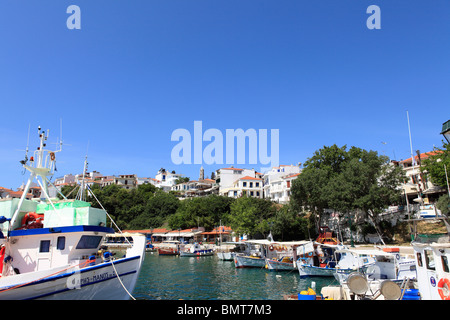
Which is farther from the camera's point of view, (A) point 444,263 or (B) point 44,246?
(B) point 44,246

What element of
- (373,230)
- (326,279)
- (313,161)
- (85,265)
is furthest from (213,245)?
(85,265)

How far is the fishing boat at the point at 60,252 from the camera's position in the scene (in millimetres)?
11523

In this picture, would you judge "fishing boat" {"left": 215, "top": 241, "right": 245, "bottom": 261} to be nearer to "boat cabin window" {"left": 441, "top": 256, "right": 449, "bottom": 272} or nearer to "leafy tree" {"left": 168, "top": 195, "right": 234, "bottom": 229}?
"leafy tree" {"left": 168, "top": 195, "right": 234, "bottom": 229}

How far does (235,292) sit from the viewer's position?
2105 cm

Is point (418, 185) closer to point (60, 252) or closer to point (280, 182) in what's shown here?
point (280, 182)

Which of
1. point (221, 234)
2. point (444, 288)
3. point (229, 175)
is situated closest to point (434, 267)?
point (444, 288)

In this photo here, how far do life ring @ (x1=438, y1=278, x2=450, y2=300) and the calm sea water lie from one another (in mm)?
10349

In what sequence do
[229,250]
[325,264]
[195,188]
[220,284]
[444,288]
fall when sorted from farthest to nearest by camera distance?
[195,188]
[229,250]
[325,264]
[220,284]
[444,288]

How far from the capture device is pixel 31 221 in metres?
14.3

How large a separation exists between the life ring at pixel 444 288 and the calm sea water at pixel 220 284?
10349mm

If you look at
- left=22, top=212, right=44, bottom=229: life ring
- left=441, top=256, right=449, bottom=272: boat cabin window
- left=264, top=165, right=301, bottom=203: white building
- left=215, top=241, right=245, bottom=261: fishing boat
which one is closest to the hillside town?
left=264, top=165, right=301, bottom=203: white building

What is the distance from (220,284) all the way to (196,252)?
89.9ft

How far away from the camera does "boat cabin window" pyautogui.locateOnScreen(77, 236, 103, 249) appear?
13423 millimetres
